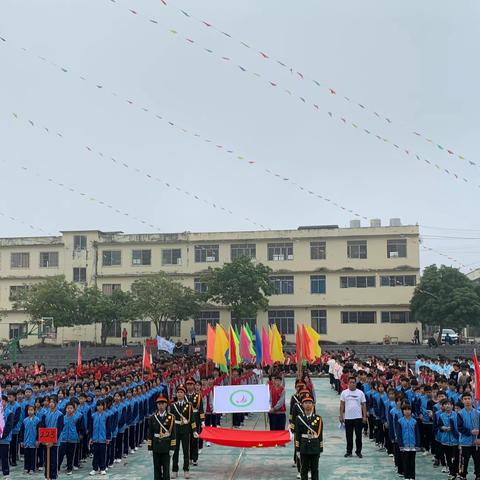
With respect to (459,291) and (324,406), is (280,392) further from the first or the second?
(459,291)

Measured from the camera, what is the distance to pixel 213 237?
45.6 meters

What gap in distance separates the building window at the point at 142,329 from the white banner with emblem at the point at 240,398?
33404mm

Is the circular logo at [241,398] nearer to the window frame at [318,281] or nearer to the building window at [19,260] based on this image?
the window frame at [318,281]

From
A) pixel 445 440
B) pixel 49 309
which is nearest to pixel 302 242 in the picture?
pixel 49 309

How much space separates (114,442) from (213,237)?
3410 centimetres

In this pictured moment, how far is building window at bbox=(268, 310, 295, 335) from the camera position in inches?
1731

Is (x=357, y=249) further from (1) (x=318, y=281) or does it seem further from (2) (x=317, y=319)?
(2) (x=317, y=319)

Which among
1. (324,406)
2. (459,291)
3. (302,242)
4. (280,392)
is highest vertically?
(302,242)

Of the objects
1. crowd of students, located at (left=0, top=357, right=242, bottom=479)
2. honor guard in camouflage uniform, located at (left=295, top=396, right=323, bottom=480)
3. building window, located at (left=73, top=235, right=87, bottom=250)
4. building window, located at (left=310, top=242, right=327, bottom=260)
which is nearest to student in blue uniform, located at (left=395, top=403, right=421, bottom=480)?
honor guard in camouflage uniform, located at (left=295, top=396, right=323, bottom=480)

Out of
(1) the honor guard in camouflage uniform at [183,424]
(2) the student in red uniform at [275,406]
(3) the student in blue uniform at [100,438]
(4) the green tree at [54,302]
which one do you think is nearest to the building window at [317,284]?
(4) the green tree at [54,302]

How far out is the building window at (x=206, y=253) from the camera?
150 ft

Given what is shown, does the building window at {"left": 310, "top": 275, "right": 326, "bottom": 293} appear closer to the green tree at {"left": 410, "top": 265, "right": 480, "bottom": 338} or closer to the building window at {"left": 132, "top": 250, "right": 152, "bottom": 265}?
the green tree at {"left": 410, "top": 265, "right": 480, "bottom": 338}

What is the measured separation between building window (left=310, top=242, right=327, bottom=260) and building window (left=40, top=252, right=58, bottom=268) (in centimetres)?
1933

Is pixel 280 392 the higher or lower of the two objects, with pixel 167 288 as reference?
lower
